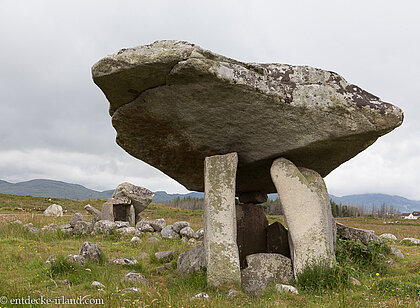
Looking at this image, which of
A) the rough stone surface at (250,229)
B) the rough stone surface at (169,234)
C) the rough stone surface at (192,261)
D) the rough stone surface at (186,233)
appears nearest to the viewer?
the rough stone surface at (192,261)

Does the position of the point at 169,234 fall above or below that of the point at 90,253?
below

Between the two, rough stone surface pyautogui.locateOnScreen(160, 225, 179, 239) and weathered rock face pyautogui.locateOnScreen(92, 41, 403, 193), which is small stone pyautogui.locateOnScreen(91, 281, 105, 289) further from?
A: rough stone surface pyautogui.locateOnScreen(160, 225, 179, 239)

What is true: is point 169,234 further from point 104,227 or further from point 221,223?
point 221,223

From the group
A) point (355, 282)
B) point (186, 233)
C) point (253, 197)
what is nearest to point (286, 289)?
point (355, 282)

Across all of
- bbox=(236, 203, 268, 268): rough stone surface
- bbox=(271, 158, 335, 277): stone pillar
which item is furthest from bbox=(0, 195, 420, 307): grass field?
bbox=(236, 203, 268, 268): rough stone surface

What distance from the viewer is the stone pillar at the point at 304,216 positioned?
286 inches

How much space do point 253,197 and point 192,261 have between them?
3.37 meters

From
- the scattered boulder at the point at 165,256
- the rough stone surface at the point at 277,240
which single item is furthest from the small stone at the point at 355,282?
the scattered boulder at the point at 165,256

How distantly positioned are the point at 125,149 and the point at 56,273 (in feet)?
11.1

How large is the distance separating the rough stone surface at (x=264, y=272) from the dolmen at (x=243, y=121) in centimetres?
3

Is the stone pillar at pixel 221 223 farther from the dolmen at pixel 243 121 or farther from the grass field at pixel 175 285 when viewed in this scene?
the grass field at pixel 175 285

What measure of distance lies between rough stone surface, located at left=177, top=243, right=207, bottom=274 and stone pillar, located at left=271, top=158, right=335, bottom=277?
2.17m

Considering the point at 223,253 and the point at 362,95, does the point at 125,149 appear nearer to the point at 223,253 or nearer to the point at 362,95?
the point at 223,253

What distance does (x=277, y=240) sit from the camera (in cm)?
998
